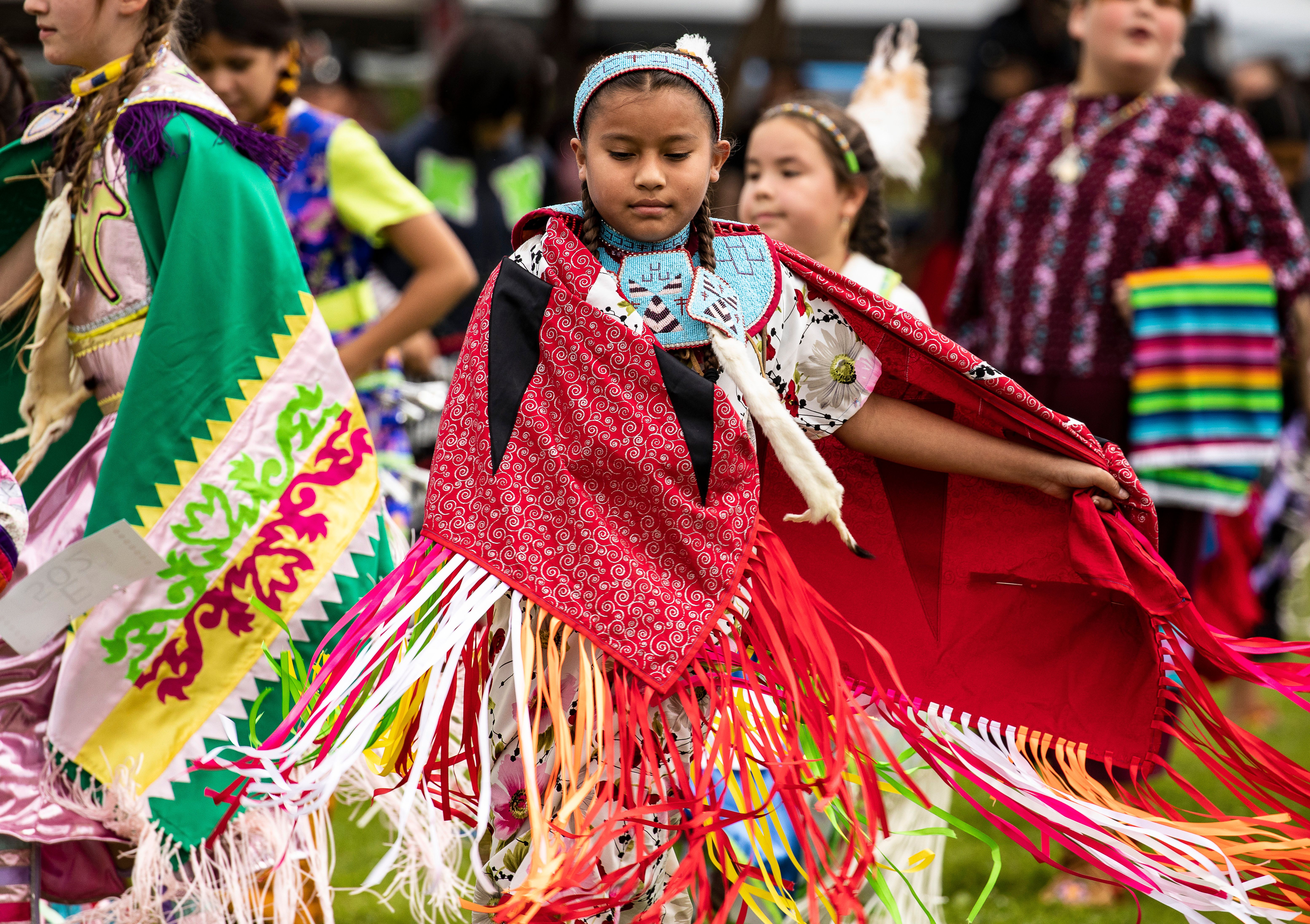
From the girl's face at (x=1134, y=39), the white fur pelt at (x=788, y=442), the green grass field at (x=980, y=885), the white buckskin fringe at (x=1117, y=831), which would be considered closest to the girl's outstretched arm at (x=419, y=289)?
the green grass field at (x=980, y=885)

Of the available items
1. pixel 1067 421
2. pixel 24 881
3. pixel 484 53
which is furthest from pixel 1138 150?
pixel 24 881

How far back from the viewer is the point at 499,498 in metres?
2.05

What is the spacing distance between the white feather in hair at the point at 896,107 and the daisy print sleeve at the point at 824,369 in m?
1.36

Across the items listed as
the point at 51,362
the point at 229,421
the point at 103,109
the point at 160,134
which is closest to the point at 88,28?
the point at 103,109

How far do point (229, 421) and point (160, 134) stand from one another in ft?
1.62

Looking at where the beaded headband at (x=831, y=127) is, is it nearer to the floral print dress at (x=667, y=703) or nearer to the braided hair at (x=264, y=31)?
the floral print dress at (x=667, y=703)

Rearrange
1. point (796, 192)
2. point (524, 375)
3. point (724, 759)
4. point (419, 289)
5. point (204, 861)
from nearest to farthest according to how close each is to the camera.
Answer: point (724, 759)
point (524, 375)
point (204, 861)
point (796, 192)
point (419, 289)

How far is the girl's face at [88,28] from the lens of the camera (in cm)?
244

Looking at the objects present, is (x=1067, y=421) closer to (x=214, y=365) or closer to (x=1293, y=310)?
(x=214, y=365)

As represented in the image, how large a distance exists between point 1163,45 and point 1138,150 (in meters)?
0.29

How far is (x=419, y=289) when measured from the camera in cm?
333

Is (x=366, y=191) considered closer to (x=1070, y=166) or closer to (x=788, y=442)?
(x=788, y=442)

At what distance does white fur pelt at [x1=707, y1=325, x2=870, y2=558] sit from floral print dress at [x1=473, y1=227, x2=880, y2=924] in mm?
96

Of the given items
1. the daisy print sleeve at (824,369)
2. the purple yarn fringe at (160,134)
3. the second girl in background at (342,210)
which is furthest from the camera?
the second girl in background at (342,210)
